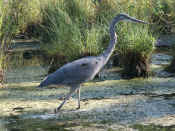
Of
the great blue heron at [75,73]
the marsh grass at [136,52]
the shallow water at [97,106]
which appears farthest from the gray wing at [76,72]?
the marsh grass at [136,52]

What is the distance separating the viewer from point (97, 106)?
5.86 meters

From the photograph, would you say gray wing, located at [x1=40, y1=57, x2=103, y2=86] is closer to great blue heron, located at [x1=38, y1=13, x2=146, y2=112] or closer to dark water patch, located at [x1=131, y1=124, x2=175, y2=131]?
great blue heron, located at [x1=38, y1=13, x2=146, y2=112]

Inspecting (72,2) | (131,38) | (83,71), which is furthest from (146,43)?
(72,2)

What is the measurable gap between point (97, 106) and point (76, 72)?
0.60m

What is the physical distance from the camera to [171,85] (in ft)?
22.9

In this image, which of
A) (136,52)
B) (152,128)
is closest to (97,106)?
(152,128)

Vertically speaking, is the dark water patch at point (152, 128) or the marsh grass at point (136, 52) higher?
the marsh grass at point (136, 52)

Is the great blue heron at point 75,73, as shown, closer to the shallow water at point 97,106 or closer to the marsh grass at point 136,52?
the shallow water at point 97,106

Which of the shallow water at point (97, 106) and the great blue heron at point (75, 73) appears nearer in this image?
the shallow water at point (97, 106)

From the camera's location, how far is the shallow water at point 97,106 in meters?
5.02

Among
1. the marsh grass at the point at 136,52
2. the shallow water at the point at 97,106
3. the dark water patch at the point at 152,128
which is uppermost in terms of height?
the marsh grass at the point at 136,52

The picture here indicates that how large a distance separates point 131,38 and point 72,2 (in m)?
3.62

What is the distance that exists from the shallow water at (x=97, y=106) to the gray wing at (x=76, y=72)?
16.9 inches

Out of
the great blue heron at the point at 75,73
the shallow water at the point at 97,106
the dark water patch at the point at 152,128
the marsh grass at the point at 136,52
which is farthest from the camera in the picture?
the marsh grass at the point at 136,52
